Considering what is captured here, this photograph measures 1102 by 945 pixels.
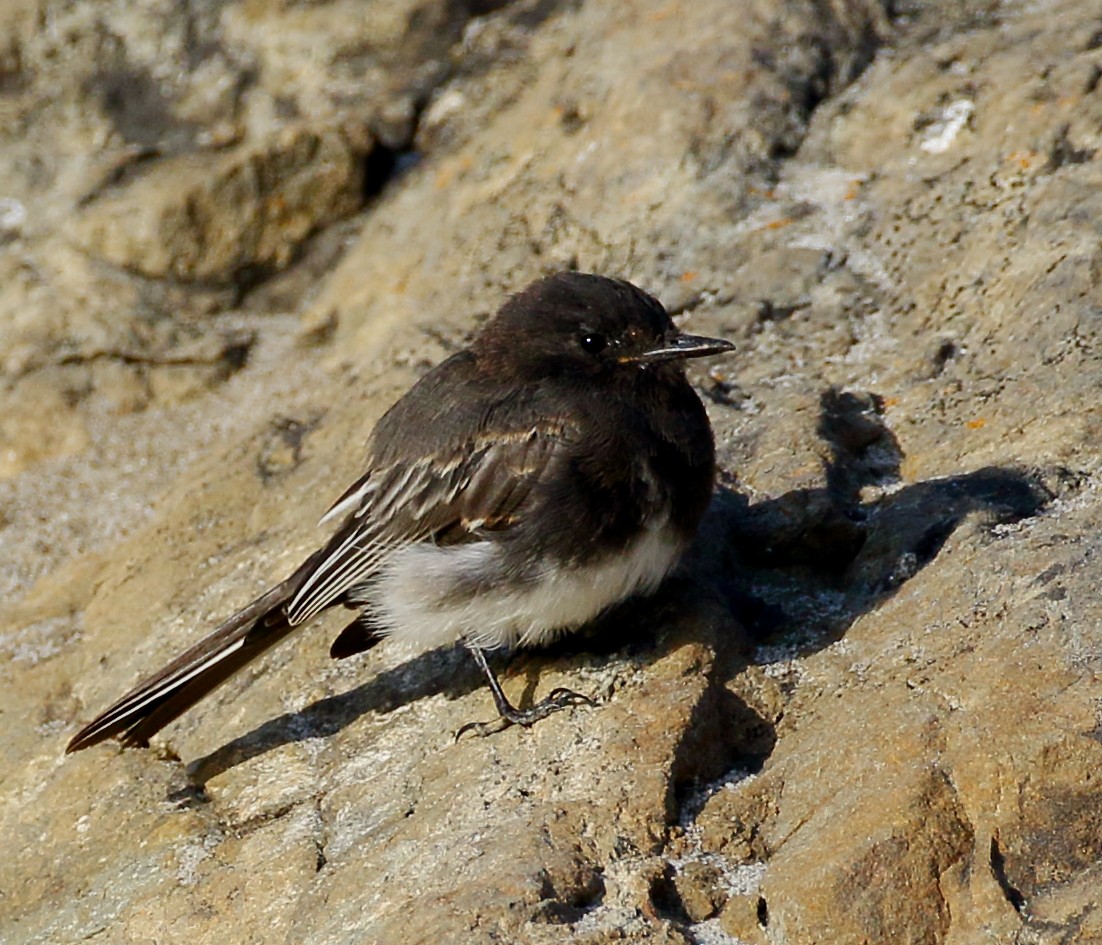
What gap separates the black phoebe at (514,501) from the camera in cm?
531

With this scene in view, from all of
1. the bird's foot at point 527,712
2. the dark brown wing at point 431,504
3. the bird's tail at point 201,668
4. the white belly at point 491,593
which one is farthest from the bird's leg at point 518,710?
the bird's tail at point 201,668

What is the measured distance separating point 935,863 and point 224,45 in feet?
23.6

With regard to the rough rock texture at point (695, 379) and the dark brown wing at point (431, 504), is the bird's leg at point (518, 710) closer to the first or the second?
the rough rock texture at point (695, 379)

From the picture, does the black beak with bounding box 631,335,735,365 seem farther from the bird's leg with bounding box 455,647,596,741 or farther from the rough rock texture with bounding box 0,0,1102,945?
the bird's leg with bounding box 455,647,596,741

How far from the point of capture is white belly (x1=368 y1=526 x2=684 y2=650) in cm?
528

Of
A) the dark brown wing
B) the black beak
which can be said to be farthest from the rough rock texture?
the black beak

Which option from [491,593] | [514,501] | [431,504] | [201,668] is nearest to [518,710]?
[491,593]

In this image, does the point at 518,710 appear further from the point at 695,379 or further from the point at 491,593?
the point at 695,379

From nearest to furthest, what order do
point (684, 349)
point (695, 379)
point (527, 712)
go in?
point (527, 712)
point (684, 349)
point (695, 379)

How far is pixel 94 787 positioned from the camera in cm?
558

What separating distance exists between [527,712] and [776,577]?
1197mm

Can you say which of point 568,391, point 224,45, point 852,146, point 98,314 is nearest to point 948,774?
point 568,391

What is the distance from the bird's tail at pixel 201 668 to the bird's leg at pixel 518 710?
2.98 ft

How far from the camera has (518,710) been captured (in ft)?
17.1
